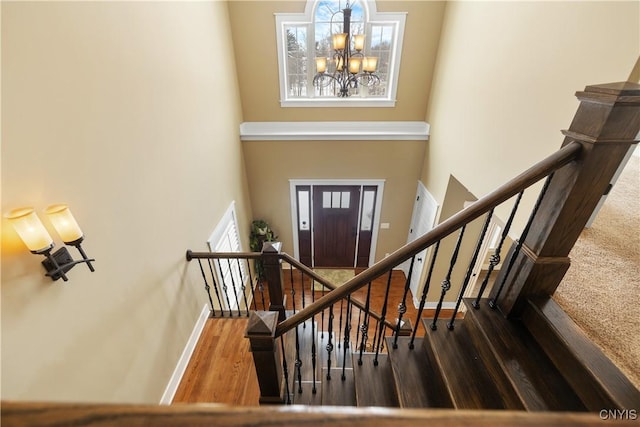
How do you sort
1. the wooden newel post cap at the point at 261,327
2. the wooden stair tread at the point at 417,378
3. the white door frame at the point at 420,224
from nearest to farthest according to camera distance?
the wooden newel post cap at the point at 261,327
the wooden stair tread at the point at 417,378
the white door frame at the point at 420,224

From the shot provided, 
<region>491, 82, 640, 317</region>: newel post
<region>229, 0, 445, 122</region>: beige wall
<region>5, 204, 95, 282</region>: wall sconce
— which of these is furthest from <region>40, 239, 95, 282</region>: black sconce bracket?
<region>229, 0, 445, 122</region>: beige wall

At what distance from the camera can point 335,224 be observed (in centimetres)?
564

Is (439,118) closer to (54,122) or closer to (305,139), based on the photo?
Result: (305,139)

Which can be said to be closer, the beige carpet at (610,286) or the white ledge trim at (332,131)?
the beige carpet at (610,286)

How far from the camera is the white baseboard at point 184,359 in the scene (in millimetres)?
2240

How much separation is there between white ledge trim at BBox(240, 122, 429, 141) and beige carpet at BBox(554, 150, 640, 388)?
278cm

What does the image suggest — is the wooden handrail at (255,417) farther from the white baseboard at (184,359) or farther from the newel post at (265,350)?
the white baseboard at (184,359)

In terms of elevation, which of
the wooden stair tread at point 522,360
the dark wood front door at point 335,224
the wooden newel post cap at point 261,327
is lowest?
the dark wood front door at point 335,224

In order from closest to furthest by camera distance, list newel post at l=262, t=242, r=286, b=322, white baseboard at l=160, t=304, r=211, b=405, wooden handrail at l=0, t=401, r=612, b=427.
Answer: wooden handrail at l=0, t=401, r=612, b=427
white baseboard at l=160, t=304, r=211, b=405
newel post at l=262, t=242, r=286, b=322

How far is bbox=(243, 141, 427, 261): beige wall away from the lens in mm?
4773

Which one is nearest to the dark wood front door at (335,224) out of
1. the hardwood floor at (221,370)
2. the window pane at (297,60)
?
the window pane at (297,60)

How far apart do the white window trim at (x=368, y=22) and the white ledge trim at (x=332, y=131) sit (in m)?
0.33

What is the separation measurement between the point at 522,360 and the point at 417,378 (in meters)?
0.56

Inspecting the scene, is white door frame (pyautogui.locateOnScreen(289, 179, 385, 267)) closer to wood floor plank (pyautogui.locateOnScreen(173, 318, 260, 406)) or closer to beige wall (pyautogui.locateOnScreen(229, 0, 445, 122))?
beige wall (pyautogui.locateOnScreen(229, 0, 445, 122))
